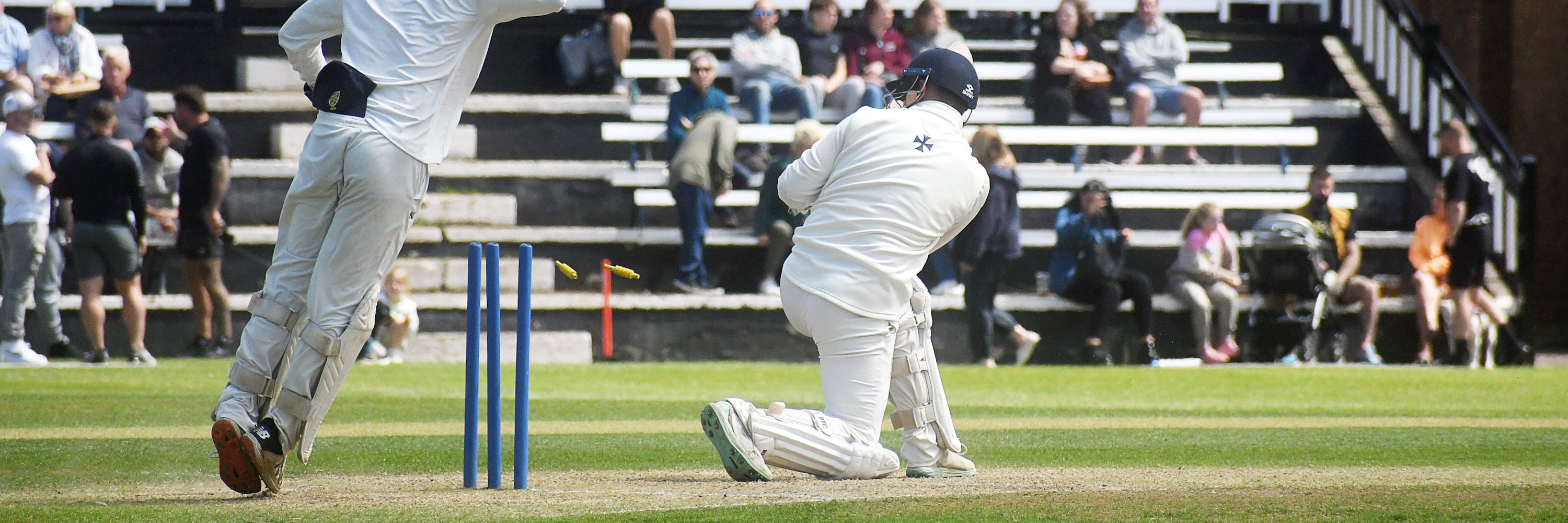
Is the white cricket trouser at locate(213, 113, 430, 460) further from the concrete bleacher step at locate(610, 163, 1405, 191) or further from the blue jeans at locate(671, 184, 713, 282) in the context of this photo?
the concrete bleacher step at locate(610, 163, 1405, 191)

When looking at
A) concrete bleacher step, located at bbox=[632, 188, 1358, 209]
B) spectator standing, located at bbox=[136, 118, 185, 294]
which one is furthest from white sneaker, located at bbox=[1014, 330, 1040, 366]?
spectator standing, located at bbox=[136, 118, 185, 294]

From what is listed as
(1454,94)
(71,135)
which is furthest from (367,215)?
(1454,94)

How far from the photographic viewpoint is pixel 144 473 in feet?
18.3

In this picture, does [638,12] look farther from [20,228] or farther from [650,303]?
[20,228]

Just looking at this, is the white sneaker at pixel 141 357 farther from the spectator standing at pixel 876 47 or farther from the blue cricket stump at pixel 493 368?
the blue cricket stump at pixel 493 368

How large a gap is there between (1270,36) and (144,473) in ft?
48.3

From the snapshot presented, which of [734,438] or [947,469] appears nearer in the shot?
[734,438]

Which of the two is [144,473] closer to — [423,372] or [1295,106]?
[423,372]

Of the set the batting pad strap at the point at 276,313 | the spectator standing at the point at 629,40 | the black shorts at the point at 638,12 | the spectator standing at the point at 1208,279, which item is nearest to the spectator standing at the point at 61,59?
the spectator standing at the point at 629,40

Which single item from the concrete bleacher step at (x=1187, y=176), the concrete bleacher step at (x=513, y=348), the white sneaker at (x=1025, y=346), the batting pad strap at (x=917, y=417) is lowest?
the white sneaker at (x=1025, y=346)

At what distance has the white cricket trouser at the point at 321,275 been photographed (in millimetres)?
4762

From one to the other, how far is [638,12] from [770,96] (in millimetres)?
2735

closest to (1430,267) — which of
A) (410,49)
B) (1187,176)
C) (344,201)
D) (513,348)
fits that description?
(1187,176)

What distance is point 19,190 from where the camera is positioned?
11.4 metres
